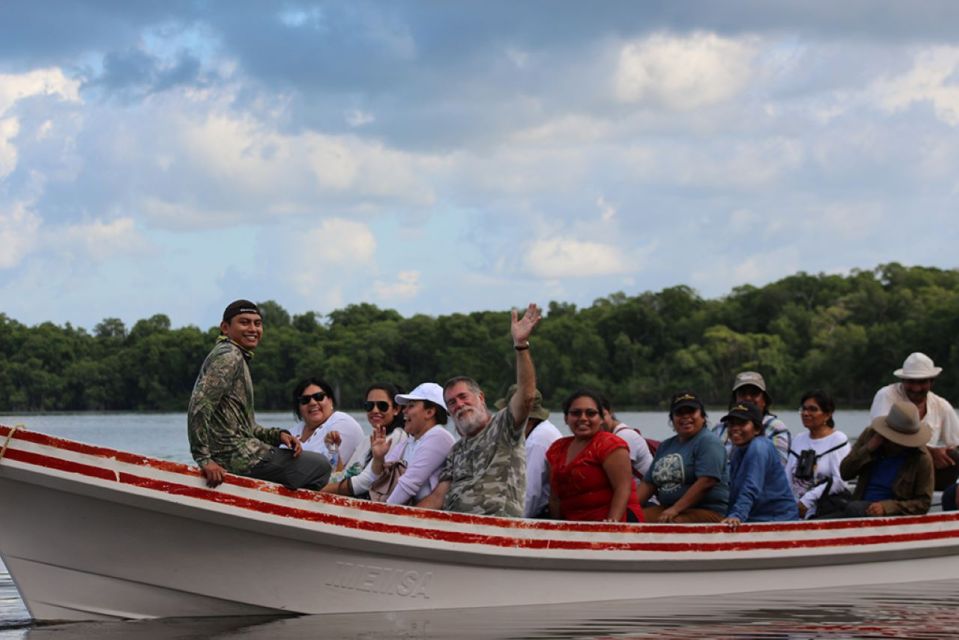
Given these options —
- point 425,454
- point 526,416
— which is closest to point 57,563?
point 425,454

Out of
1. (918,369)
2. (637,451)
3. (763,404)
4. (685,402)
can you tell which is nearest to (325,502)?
(685,402)

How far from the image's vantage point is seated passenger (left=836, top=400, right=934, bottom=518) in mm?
9922

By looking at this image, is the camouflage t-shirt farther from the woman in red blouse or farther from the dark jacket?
the dark jacket

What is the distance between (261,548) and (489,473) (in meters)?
1.47

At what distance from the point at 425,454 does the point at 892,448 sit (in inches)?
146

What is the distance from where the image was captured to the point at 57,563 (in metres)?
8.21

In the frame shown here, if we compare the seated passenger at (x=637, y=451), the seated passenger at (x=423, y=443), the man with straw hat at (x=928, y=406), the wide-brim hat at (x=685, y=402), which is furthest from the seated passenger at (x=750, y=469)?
the seated passenger at (x=423, y=443)

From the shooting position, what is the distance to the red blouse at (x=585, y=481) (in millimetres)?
8672

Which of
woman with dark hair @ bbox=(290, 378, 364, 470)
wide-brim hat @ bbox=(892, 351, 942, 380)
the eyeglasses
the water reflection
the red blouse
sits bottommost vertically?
the water reflection

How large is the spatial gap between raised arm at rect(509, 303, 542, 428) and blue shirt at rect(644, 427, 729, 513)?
1781 mm

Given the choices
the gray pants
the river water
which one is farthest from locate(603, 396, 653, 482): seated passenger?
the gray pants

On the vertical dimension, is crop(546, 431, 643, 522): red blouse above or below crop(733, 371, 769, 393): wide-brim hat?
below

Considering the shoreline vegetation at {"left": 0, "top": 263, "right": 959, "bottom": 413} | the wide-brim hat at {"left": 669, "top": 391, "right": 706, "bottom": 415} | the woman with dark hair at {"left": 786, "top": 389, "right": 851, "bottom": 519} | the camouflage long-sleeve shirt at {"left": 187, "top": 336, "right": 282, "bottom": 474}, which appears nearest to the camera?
the camouflage long-sleeve shirt at {"left": 187, "top": 336, "right": 282, "bottom": 474}

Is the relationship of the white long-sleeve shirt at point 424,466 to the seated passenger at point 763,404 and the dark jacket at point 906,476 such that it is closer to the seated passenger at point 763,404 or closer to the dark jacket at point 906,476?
the seated passenger at point 763,404
